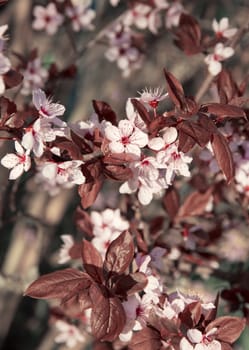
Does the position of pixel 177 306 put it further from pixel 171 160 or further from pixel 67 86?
pixel 67 86

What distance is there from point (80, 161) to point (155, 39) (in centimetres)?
196

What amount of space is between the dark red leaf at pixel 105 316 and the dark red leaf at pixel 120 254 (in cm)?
8

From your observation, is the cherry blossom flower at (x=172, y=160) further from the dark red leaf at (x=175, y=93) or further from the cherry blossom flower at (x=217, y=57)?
the cherry blossom flower at (x=217, y=57)

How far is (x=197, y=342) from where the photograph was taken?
1.17 metres

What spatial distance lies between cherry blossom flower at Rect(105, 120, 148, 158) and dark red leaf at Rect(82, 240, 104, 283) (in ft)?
0.85

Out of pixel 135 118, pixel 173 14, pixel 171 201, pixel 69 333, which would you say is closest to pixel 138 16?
pixel 173 14

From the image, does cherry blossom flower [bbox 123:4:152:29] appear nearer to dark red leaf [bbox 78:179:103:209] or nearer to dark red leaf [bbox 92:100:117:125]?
dark red leaf [bbox 92:100:117:125]

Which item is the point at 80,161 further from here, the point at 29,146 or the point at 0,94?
the point at 0,94

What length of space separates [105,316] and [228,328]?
272 mm

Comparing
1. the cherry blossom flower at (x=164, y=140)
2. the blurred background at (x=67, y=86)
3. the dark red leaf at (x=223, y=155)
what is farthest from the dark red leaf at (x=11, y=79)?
the blurred background at (x=67, y=86)

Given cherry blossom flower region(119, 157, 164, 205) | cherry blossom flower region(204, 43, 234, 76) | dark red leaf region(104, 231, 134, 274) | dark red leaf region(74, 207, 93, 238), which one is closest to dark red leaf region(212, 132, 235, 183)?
cherry blossom flower region(119, 157, 164, 205)

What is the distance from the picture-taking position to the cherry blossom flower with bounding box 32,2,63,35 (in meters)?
2.14

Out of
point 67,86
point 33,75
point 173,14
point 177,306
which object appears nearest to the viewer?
point 177,306

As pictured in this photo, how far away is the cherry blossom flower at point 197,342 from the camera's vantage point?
1159 mm
